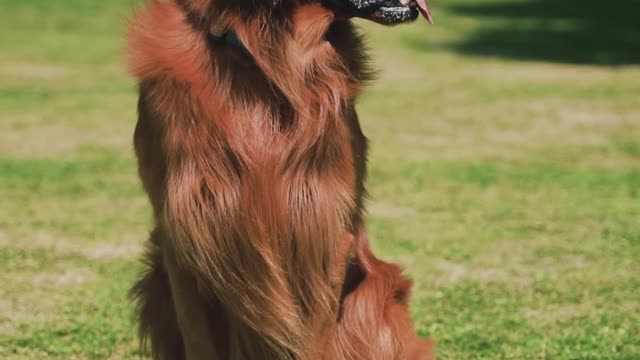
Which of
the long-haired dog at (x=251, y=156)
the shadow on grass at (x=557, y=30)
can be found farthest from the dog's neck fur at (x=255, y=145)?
the shadow on grass at (x=557, y=30)

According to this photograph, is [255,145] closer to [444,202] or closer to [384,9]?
[384,9]

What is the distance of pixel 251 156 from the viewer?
12.4 feet

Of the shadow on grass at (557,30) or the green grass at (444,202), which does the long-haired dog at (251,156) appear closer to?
the green grass at (444,202)

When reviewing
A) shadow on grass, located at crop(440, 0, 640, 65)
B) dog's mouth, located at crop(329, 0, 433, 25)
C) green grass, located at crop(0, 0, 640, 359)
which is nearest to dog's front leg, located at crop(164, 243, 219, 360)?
→ green grass, located at crop(0, 0, 640, 359)

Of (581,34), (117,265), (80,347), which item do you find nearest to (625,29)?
(581,34)

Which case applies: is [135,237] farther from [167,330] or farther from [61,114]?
[61,114]

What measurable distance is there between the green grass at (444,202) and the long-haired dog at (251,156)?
39cm

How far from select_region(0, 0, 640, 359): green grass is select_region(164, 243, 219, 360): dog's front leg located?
85 centimetres

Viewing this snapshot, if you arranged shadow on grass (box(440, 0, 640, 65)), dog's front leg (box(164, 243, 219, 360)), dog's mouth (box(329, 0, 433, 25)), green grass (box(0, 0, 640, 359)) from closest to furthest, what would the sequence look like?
dog's mouth (box(329, 0, 433, 25)) < dog's front leg (box(164, 243, 219, 360)) < green grass (box(0, 0, 640, 359)) < shadow on grass (box(440, 0, 640, 65))

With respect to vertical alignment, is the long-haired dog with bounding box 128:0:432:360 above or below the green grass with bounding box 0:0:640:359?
above

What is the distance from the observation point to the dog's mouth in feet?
12.1

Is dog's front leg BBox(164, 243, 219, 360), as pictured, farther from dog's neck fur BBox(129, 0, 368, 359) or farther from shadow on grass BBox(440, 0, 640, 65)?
shadow on grass BBox(440, 0, 640, 65)

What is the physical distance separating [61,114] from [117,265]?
5649 mm

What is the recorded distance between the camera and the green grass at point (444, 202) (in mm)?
5836
